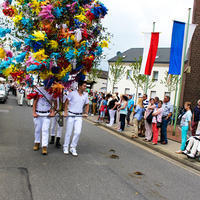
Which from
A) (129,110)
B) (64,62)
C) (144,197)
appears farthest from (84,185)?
(129,110)

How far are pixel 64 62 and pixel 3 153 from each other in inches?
103

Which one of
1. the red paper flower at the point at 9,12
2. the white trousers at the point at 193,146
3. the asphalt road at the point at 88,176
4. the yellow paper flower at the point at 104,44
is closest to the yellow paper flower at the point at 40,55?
the red paper flower at the point at 9,12

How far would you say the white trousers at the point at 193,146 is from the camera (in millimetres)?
7329

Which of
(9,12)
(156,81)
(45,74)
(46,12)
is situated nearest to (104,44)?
(46,12)

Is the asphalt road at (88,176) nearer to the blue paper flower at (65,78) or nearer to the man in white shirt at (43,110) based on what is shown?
the man in white shirt at (43,110)

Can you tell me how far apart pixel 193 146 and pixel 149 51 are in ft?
20.1

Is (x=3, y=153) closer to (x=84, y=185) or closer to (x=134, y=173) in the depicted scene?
(x=84, y=185)

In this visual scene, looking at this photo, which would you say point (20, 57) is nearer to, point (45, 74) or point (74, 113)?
point (45, 74)

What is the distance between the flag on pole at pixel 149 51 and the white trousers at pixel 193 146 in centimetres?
543

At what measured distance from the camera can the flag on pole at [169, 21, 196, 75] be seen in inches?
442

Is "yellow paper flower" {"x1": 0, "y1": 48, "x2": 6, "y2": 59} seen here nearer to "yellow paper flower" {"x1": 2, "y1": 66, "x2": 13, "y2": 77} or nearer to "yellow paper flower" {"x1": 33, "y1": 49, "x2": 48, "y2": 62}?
"yellow paper flower" {"x1": 2, "y1": 66, "x2": 13, "y2": 77}

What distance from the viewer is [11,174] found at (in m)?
4.64

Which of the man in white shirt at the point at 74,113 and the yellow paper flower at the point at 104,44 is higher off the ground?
the yellow paper flower at the point at 104,44

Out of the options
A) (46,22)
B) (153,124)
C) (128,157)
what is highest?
(46,22)
